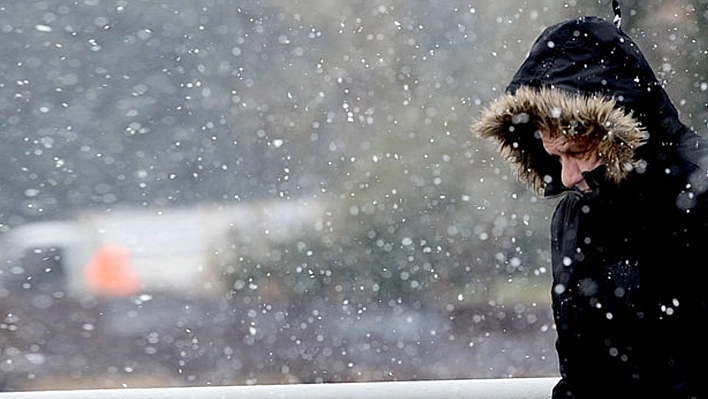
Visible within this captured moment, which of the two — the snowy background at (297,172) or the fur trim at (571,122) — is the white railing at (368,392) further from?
the snowy background at (297,172)

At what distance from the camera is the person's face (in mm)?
1284

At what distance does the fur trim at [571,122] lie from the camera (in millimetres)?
1199

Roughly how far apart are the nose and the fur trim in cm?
5

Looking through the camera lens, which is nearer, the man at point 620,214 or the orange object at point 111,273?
the man at point 620,214

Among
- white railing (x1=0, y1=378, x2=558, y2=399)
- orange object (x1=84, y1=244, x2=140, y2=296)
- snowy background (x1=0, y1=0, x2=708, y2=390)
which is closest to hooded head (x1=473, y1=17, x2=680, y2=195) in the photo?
white railing (x1=0, y1=378, x2=558, y2=399)

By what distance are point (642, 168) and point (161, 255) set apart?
8.13 feet

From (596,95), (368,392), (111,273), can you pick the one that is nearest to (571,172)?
(596,95)

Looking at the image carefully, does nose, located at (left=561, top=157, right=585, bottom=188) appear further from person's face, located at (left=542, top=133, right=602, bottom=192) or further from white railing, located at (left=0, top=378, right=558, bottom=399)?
white railing, located at (left=0, top=378, right=558, bottom=399)

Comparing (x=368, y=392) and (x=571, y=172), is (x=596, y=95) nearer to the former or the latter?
(x=571, y=172)

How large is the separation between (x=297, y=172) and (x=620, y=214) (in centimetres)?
192

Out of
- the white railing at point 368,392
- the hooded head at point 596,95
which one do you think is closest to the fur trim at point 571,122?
the hooded head at point 596,95

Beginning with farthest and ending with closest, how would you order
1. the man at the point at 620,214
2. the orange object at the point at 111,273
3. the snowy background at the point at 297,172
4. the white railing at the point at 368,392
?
the orange object at the point at 111,273
the snowy background at the point at 297,172
the white railing at the point at 368,392
the man at the point at 620,214

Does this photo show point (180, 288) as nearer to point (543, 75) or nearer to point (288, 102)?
point (288, 102)

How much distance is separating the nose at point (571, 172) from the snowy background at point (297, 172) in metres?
1.65
